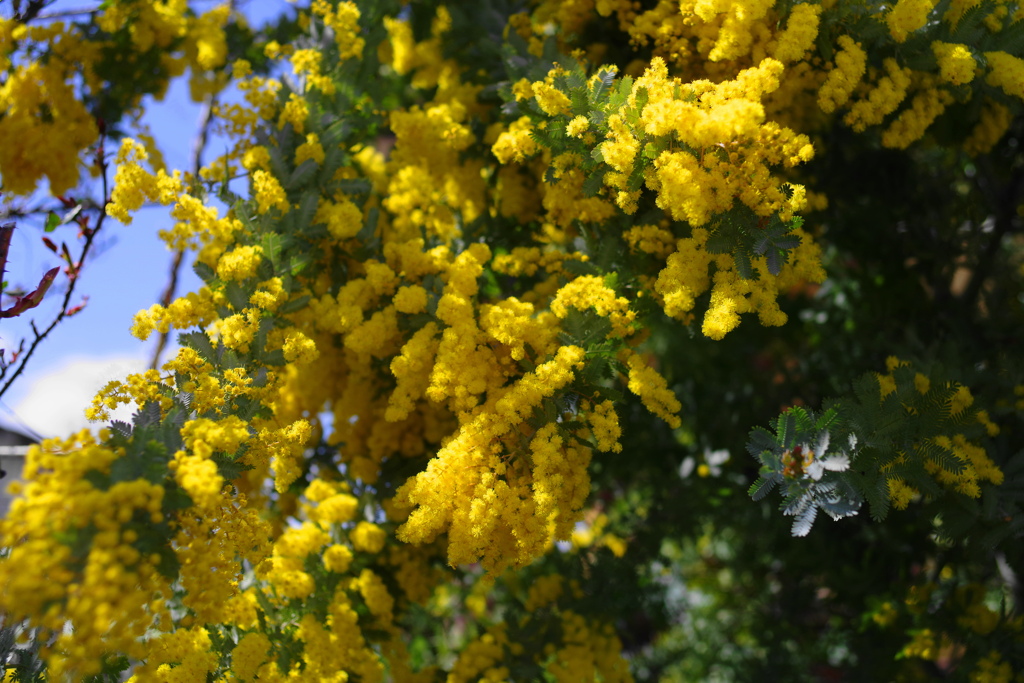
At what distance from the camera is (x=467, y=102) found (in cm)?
320

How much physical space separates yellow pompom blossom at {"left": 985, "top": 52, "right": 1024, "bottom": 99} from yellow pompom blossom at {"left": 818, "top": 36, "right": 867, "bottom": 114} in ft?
1.43

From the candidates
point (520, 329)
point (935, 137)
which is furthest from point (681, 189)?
point (935, 137)

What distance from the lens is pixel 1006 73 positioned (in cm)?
226

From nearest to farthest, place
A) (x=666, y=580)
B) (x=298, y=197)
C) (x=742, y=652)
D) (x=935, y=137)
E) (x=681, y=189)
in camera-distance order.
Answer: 1. (x=681, y=189)
2. (x=298, y=197)
3. (x=935, y=137)
4. (x=742, y=652)
5. (x=666, y=580)

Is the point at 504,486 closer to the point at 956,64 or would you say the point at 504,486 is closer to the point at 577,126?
the point at 577,126

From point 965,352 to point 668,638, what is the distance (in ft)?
9.76

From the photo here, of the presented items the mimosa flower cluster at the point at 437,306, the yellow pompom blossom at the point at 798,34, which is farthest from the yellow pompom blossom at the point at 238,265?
the yellow pompom blossom at the point at 798,34

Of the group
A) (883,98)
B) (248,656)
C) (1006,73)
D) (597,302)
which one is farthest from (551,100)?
(248,656)

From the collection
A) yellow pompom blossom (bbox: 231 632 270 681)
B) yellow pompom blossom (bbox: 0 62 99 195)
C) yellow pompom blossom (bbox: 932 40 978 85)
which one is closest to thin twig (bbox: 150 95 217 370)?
yellow pompom blossom (bbox: 0 62 99 195)

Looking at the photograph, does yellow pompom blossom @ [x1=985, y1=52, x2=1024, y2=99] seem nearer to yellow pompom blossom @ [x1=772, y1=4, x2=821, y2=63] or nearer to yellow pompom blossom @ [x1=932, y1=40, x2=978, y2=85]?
yellow pompom blossom @ [x1=932, y1=40, x2=978, y2=85]

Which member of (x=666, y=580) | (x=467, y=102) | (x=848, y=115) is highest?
(x=467, y=102)

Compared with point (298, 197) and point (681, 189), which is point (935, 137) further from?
point (298, 197)

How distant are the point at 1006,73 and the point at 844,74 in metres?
0.53

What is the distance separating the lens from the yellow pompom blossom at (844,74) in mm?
2238
